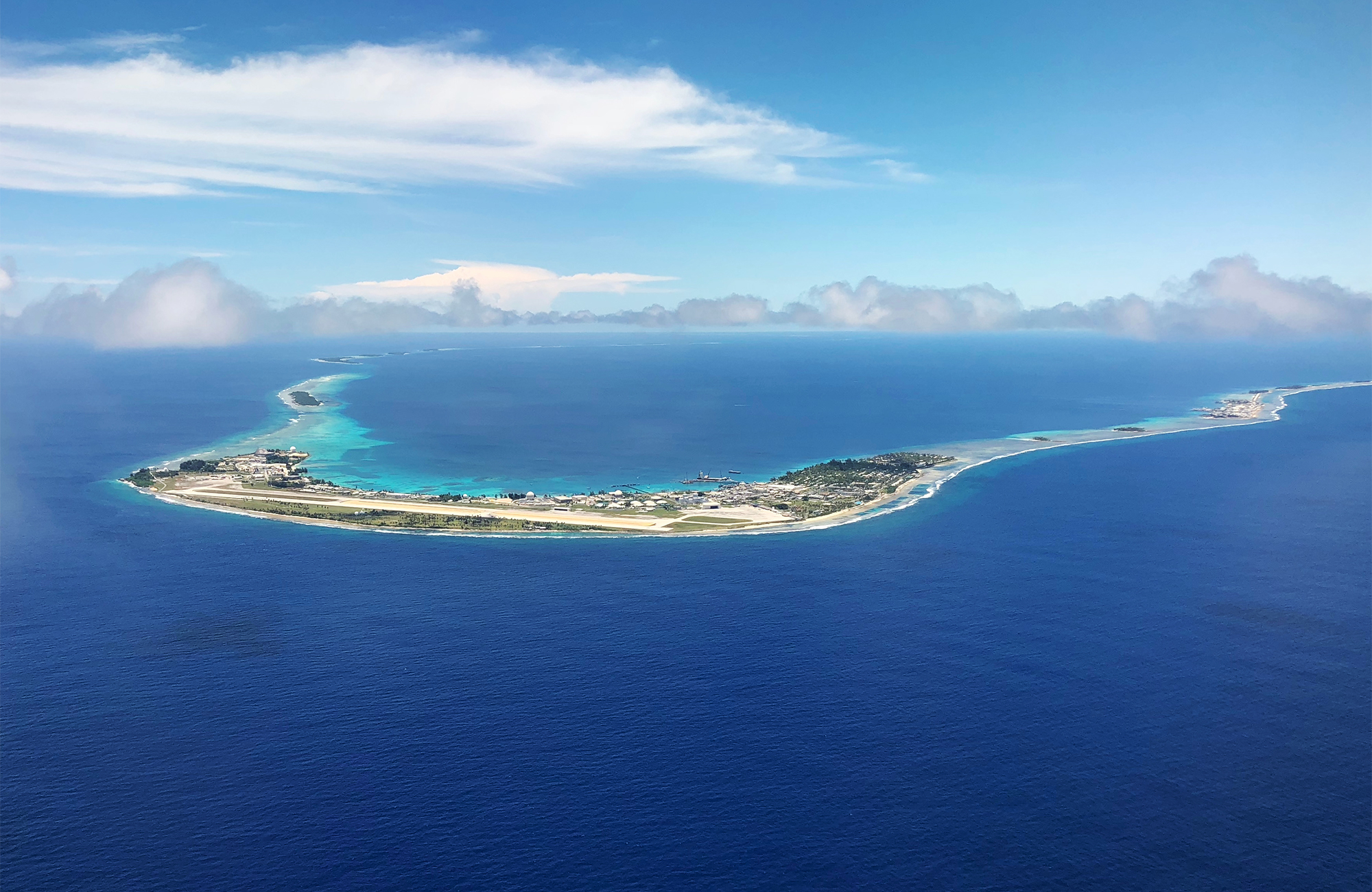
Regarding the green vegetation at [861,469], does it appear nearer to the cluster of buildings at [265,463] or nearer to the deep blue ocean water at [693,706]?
the deep blue ocean water at [693,706]

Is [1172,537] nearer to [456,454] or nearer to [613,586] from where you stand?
[613,586]

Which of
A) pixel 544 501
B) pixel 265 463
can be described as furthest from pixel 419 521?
pixel 265 463

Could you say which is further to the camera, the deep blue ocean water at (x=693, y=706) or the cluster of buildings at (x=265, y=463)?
the cluster of buildings at (x=265, y=463)

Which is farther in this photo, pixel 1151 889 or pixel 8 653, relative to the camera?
pixel 8 653

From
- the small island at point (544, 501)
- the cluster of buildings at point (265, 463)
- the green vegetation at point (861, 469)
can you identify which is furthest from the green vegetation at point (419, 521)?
the green vegetation at point (861, 469)

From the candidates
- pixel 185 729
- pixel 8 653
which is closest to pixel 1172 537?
pixel 185 729

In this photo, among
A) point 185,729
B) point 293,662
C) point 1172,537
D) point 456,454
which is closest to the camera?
point 185,729

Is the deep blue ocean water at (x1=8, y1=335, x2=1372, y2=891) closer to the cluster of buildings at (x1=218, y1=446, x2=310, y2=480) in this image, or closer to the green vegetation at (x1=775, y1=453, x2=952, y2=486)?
the green vegetation at (x1=775, y1=453, x2=952, y2=486)
